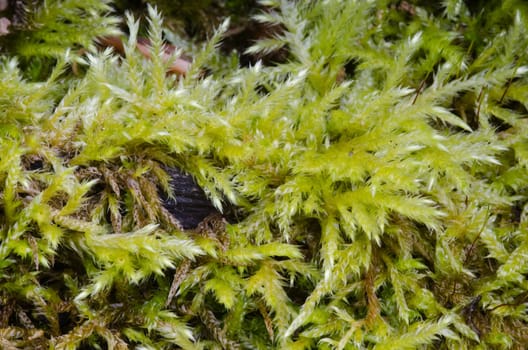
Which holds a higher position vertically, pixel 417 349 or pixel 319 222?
pixel 319 222

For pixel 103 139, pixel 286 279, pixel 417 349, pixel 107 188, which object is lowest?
pixel 417 349

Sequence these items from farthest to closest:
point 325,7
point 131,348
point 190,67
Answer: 1. point 325,7
2. point 190,67
3. point 131,348

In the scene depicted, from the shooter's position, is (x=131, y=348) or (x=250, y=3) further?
(x=250, y=3)

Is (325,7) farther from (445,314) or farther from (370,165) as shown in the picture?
(445,314)

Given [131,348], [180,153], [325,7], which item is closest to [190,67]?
[180,153]

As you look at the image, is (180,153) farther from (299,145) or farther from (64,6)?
(64,6)

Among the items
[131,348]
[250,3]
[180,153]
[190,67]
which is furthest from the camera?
[250,3]

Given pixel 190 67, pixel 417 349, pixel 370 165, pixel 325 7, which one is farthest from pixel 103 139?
pixel 417 349
